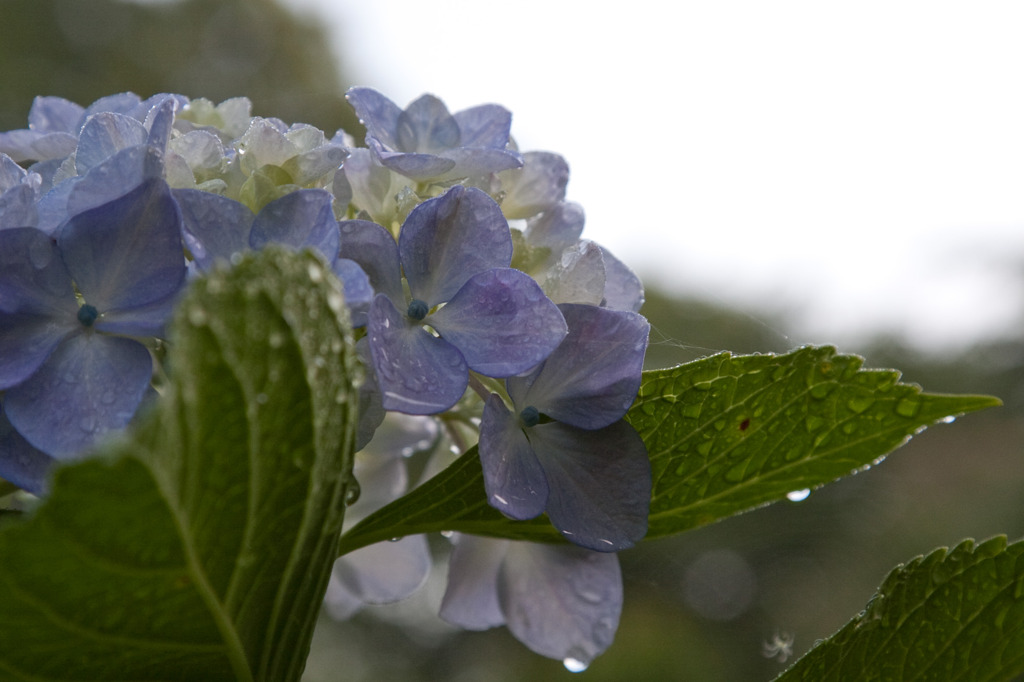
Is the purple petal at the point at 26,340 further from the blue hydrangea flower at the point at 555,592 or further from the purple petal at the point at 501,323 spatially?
the blue hydrangea flower at the point at 555,592

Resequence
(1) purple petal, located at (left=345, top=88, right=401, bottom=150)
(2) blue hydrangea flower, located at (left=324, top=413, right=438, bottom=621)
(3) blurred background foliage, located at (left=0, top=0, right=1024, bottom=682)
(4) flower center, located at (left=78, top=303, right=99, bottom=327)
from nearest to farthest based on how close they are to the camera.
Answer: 1. (4) flower center, located at (left=78, top=303, right=99, bottom=327)
2. (1) purple petal, located at (left=345, top=88, right=401, bottom=150)
3. (2) blue hydrangea flower, located at (left=324, top=413, right=438, bottom=621)
4. (3) blurred background foliage, located at (left=0, top=0, right=1024, bottom=682)

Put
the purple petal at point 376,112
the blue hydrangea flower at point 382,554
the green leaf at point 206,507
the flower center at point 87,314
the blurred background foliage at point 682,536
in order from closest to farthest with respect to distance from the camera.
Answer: the green leaf at point 206,507
the flower center at point 87,314
the purple petal at point 376,112
the blue hydrangea flower at point 382,554
the blurred background foliage at point 682,536

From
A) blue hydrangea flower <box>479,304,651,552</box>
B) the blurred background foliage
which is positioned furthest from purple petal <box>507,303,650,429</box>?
the blurred background foliage

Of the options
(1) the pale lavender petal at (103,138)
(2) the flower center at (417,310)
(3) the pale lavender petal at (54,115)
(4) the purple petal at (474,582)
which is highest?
(1) the pale lavender petal at (103,138)

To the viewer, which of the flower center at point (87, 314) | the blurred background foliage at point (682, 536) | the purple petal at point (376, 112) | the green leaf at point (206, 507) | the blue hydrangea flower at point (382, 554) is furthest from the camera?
the blurred background foliage at point (682, 536)

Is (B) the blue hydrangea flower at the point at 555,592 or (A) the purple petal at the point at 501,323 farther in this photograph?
(B) the blue hydrangea flower at the point at 555,592

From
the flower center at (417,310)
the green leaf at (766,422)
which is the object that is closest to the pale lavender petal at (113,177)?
the flower center at (417,310)

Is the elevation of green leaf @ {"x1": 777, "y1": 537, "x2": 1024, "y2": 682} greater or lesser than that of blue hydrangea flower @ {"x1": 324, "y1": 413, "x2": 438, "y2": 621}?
greater

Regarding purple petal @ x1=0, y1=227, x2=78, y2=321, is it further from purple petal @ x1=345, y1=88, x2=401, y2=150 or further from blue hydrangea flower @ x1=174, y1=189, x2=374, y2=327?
purple petal @ x1=345, y1=88, x2=401, y2=150
